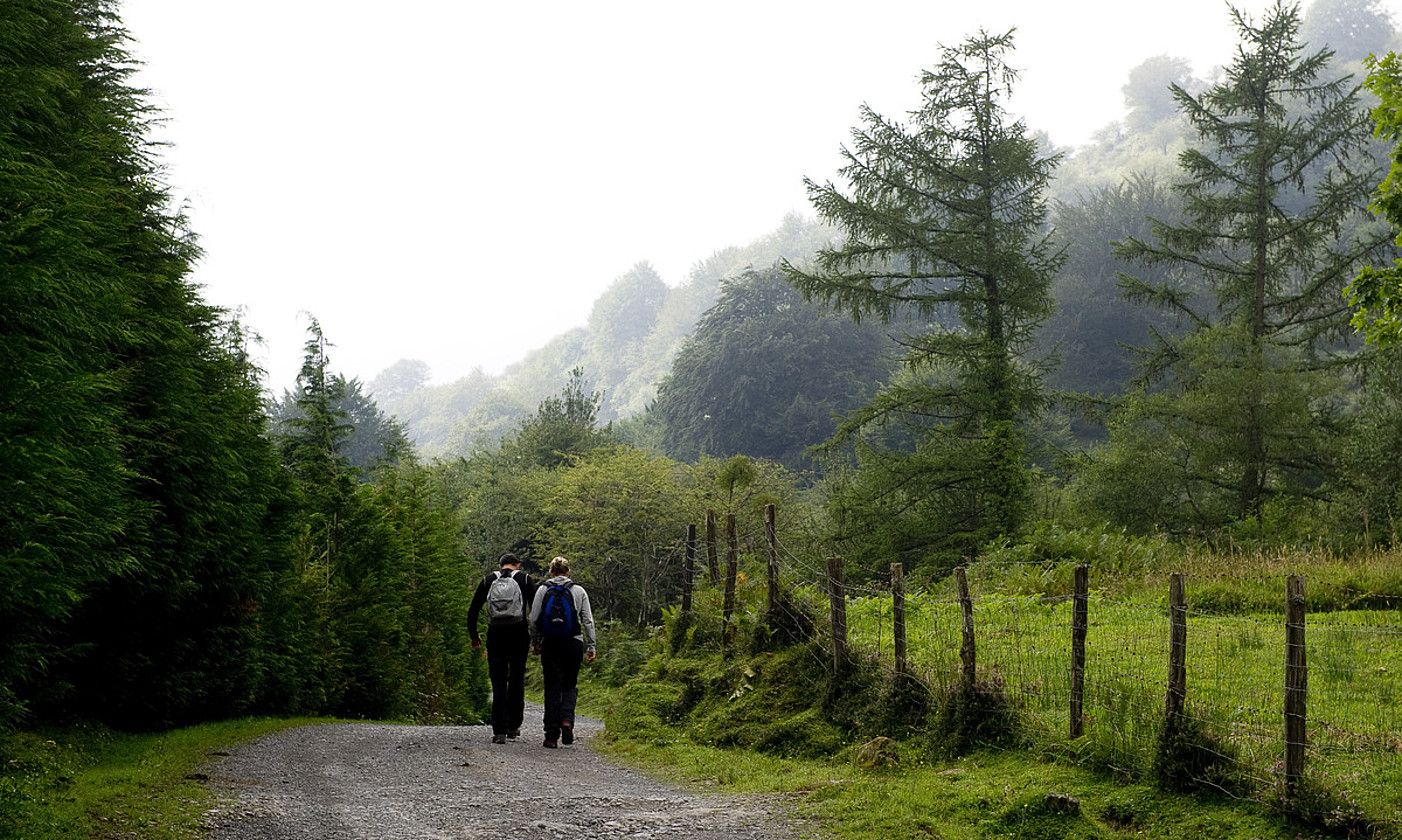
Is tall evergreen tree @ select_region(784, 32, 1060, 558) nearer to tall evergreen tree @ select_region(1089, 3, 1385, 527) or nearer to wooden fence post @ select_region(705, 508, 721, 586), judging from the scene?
tall evergreen tree @ select_region(1089, 3, 1385, 527)

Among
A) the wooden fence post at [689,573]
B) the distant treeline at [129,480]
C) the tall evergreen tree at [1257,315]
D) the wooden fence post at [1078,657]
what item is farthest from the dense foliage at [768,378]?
the wooden fence post at [1078,657]

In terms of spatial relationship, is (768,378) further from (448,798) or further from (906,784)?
(448,798)

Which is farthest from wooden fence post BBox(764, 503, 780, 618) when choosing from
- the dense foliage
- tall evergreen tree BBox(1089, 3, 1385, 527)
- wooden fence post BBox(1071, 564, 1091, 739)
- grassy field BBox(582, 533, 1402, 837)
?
the dense foliage

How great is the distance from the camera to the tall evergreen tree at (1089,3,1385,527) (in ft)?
77.2

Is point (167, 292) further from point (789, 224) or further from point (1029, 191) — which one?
point (789, 224)

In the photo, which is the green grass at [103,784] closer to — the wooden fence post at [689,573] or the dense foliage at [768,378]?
the wooden fence post at [689,573]

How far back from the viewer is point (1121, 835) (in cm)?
650

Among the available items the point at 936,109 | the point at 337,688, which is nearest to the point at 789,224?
the point at 936,109

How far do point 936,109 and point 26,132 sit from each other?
21.7 meters

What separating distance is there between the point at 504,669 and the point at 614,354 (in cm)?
14801

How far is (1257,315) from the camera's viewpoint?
25969 mm

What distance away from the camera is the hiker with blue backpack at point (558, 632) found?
11.1 m

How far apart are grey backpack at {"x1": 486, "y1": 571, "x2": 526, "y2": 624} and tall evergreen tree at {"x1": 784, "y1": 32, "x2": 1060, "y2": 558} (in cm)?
1466

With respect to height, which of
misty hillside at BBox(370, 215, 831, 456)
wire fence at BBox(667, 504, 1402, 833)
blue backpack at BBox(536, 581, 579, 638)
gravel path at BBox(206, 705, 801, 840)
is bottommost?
gravel path at BBox(206, 705, 801, 840)
